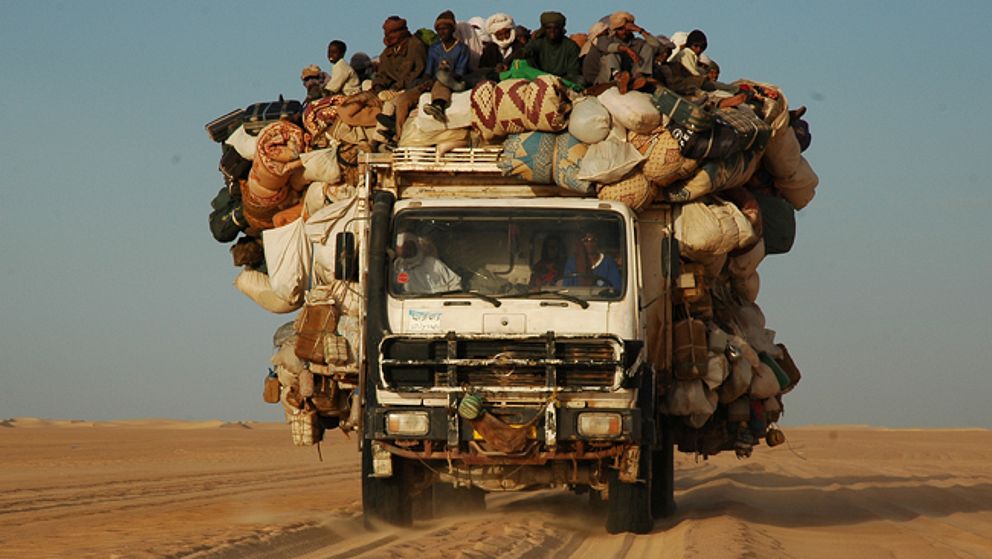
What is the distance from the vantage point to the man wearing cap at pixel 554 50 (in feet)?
49.6

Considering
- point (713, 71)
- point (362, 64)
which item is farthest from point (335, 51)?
point (713, 71)

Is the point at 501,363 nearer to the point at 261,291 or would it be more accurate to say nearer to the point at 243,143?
the point at 261,291

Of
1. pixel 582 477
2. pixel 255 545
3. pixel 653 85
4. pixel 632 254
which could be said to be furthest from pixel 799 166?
pixel 255 545

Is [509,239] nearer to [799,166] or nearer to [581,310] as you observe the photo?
[581,310]

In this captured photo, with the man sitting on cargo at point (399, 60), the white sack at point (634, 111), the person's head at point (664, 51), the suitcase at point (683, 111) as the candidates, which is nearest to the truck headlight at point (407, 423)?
the white sack at point (634, 111)

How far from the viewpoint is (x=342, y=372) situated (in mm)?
13633

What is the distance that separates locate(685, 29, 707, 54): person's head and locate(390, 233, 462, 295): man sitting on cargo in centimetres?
467

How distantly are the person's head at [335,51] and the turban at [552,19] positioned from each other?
2.38 metres

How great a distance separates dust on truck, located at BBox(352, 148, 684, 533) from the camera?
12.3 meters

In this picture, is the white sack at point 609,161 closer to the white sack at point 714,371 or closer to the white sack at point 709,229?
the white sack at point 709,229

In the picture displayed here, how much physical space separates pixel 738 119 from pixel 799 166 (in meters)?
1.82

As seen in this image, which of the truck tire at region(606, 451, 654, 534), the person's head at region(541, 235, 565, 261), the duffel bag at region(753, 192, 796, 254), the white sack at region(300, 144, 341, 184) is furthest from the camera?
the duffel bag at region(753, 192, 796, 254)

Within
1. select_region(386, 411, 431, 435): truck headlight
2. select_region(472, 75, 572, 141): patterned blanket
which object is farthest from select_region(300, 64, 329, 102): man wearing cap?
select_region(386, 411, 431, 435): truck headlight

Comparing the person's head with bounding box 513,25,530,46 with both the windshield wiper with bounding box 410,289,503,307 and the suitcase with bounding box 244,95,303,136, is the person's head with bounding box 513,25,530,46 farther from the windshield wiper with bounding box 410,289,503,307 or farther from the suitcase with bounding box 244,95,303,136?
the windshield wiper with bounding box 410,289,503,307
